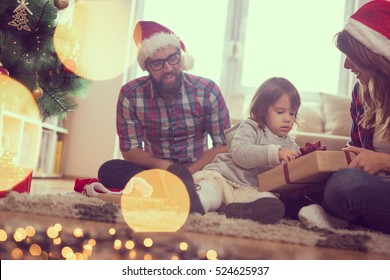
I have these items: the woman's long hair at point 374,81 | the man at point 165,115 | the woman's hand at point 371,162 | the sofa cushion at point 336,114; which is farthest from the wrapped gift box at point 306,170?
the sofa cushion at point 336,114

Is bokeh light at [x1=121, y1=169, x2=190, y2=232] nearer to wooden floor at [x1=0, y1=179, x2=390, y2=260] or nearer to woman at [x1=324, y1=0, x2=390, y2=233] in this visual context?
wooden floor at [x1=0, y1=179, x2=390, y2=260]

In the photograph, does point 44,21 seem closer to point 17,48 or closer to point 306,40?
point 17,48

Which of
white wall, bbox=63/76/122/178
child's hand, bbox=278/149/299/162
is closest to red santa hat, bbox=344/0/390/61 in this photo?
child's hand, bbox=278/149/299/162

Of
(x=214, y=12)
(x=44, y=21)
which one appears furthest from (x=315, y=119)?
(x=44, y=21)

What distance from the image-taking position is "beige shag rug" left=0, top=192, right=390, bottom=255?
642mm

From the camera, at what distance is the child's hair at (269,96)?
1004mm

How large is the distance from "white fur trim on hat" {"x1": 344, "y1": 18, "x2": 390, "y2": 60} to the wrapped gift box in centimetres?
23

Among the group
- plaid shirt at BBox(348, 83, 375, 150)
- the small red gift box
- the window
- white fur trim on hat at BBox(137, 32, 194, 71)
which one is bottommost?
the small red gift box

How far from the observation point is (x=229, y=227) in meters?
0.67

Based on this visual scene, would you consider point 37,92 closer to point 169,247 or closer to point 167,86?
point 167,86

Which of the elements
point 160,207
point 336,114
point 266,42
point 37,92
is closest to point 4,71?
point 37,92

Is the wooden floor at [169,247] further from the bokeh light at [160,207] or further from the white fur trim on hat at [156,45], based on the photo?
the white fur trim on hat at [156,45]

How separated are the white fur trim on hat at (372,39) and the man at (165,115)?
0.45 meters

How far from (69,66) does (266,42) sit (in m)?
1.50
